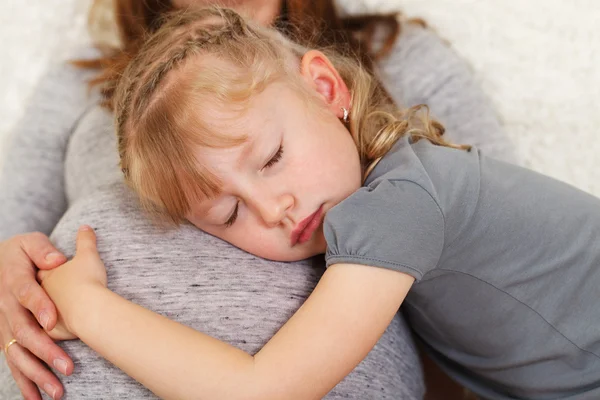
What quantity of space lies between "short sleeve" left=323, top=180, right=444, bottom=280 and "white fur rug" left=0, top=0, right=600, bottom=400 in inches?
24.5

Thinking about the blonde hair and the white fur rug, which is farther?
the white fur rug

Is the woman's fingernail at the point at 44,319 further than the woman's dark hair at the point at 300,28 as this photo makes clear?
No

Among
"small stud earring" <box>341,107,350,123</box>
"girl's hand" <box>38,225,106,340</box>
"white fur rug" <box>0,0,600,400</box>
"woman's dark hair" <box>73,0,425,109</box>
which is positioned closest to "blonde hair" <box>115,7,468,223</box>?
"small stud earring" <box>341,107,350,123</box>

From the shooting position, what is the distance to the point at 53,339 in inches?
32.1

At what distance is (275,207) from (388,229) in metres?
0.15

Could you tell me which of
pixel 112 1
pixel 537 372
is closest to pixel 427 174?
pixel 537 372

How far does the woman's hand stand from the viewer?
2.59ft

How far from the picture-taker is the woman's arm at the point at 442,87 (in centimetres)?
120

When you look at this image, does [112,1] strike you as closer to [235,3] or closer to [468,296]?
[235,3]

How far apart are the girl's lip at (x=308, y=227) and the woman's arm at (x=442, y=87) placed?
1.61ft

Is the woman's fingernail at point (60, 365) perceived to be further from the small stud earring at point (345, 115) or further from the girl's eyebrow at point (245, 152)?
the small stud earring at point (345, 115)

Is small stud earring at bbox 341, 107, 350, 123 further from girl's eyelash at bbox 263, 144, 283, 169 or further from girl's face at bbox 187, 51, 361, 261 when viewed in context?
girl's eyelash at bbox 263, 144, 283, 169

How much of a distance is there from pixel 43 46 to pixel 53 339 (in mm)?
847

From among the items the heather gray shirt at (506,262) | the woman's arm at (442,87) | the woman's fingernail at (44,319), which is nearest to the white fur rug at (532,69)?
the woman's arm at (442,87)
